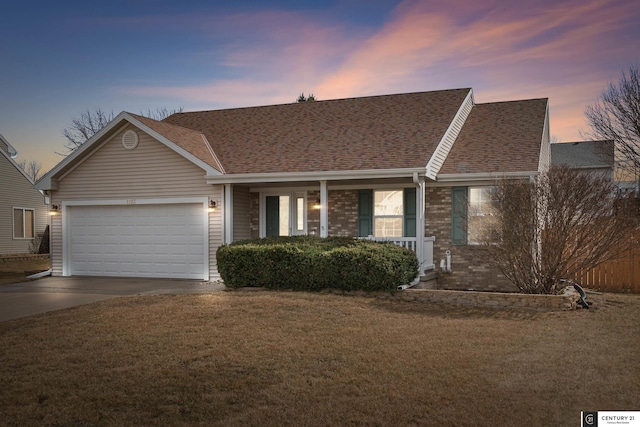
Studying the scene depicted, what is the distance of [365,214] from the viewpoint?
16828 millimetres

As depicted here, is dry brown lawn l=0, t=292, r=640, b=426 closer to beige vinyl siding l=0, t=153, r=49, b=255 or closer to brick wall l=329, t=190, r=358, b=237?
brick wall l=329, t=190, r=358, b=237

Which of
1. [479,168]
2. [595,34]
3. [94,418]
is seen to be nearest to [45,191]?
[479,168]

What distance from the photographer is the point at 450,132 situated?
16969 mm

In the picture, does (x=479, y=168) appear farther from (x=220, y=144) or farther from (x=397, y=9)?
(x=220, y=144)

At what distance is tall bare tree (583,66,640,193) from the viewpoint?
22.4 metres

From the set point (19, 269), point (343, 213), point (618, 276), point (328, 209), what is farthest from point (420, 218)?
point (19, 269)

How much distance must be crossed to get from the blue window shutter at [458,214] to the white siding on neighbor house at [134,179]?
6605 millimetres

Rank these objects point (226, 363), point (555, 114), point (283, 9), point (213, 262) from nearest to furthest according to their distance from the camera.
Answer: point (226, 363) → point (283, 9) → point (213, 262) → point (555, 114)

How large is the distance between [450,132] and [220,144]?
293 inches

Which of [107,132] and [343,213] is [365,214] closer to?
[343,213]

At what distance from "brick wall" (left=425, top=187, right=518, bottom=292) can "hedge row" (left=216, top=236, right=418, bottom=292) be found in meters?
1.99

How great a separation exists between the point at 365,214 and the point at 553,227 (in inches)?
242

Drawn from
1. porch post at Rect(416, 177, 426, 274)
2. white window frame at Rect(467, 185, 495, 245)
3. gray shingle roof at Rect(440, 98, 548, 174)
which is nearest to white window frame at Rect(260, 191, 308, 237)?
porch post at Rect(416, 177, 426, 274)

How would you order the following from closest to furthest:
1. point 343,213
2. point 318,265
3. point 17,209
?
point 318,265 → point 343,213 → point 17,209
